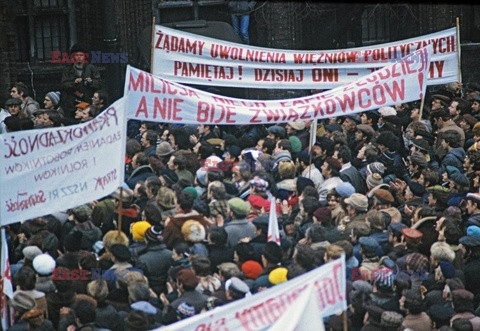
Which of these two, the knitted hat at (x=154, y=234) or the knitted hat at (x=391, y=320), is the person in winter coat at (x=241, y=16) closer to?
the knitted hat at (x=154, y=234)

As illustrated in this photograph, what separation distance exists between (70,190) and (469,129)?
231 inches

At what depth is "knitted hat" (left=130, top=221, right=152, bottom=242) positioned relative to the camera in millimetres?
10141

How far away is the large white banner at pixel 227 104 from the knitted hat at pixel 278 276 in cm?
277

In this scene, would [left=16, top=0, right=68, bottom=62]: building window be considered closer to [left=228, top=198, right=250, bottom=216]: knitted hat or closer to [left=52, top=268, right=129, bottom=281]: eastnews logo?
[left=228, top=198, right=250, bottom=216]: knitted hat

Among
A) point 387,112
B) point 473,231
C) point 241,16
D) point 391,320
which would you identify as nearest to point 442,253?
point 473,231

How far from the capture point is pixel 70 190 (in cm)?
990

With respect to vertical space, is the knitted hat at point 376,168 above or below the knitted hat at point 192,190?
above

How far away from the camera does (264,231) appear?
10.3m

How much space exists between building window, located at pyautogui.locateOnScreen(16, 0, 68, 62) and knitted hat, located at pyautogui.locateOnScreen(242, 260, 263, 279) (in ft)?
36.3

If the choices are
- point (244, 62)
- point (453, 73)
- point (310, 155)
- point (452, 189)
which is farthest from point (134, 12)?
point (452, 189)

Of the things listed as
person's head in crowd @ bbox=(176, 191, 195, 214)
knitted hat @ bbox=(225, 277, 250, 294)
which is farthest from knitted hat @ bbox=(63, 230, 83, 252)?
knitted hat @ bbox=(225, 277, 250, 294)

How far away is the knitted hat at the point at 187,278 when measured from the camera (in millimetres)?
9078

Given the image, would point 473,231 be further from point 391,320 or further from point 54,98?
point 54,98

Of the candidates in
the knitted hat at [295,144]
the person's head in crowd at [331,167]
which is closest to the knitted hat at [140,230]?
the person's head in crowd at [331,167]
